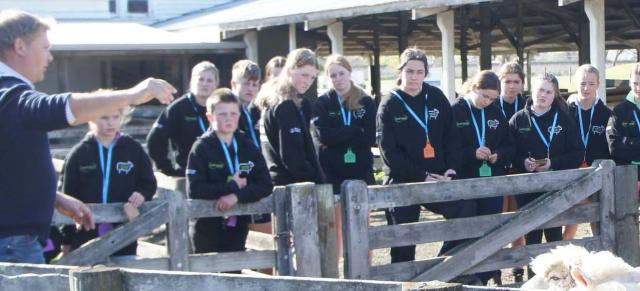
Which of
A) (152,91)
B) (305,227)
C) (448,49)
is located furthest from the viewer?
(448,49)

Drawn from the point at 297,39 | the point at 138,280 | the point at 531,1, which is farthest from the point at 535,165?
the point at 297,39

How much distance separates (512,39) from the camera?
20.3 metres

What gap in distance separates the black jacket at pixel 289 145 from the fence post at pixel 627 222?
2281mm

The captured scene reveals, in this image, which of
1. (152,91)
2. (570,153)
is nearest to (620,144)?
(570,153)

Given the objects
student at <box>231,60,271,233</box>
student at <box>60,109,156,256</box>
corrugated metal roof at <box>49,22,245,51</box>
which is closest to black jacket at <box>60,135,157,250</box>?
student at <box>60,109,156,256</box>

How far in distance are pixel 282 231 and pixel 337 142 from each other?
1091 mm

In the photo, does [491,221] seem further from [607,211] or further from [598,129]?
[598,129]

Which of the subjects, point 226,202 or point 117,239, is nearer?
point 117,239

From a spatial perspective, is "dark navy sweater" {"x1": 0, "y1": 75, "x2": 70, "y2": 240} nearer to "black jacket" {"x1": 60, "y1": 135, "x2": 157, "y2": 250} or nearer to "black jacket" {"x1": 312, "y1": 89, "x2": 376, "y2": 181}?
"black jacket" {"x1": 60, "y1": 135, "x2": 157, "y2": 250}

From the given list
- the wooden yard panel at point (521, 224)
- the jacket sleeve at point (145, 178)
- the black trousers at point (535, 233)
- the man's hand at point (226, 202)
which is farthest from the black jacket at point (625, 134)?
the jacket sleeve at point (145, 178)

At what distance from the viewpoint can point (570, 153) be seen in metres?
7.88

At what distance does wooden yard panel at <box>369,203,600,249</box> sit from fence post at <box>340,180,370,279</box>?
70mm

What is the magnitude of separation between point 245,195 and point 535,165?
2522 mm

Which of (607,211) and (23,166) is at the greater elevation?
(23,166)
